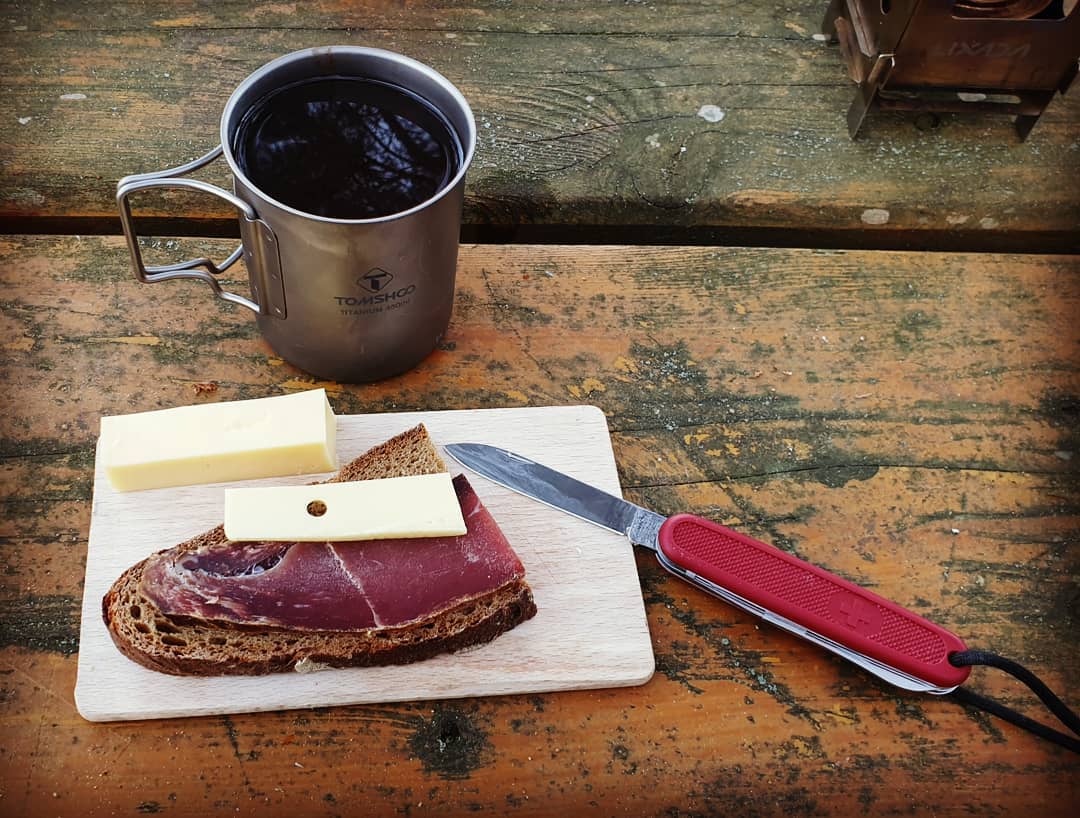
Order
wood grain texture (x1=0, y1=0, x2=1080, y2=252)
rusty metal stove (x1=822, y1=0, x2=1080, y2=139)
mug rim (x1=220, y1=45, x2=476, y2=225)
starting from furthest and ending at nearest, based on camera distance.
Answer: wood grain texture (x1=0, y1=0, x2=1080, y2=252) < rusty metal stove (x1=822, y1=0, x2=1080, y2=139) < mug rim (x1=220, y1=45, x2=476, y2=225)

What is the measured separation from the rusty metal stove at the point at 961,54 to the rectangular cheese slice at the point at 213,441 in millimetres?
1145

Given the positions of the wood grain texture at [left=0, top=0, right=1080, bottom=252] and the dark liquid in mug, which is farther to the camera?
the wood grain texture at [left=0, top=0, right=1080, bottom=252]

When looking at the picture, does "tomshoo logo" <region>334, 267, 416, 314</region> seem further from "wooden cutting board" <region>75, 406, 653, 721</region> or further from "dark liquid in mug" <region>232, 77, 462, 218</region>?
"wooden cutting board" <region>75, 406, 653, 721</region>

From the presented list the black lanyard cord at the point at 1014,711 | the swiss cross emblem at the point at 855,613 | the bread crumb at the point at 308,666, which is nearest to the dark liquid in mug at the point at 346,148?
the bread crumb at the point at 308,666

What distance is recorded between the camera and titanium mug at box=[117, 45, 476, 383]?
3.95 feet

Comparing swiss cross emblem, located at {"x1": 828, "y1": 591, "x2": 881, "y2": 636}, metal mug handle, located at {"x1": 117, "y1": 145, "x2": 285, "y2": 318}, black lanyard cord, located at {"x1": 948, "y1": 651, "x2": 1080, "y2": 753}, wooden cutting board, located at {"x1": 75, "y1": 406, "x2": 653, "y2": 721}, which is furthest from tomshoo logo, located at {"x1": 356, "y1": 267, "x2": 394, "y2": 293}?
black lanyard cord, located at {"x1": 948, "y1": 651, "x2": 1080, "y2": 753}

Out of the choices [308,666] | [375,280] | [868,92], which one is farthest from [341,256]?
[868,92]

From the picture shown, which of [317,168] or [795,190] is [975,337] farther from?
[317,168]

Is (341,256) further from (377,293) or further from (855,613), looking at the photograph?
(855,613)

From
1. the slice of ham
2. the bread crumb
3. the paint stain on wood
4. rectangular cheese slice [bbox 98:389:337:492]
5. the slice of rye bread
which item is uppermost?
rectangular cheese slice [bbox 98:389:337:492]

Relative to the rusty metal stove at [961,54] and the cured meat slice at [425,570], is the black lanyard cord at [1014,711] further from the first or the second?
the rusty metal stove at [961,54]

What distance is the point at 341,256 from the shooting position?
1.22 meters

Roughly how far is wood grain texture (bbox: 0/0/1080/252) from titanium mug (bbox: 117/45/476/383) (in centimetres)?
37

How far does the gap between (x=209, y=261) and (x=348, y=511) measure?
0.45 metres
